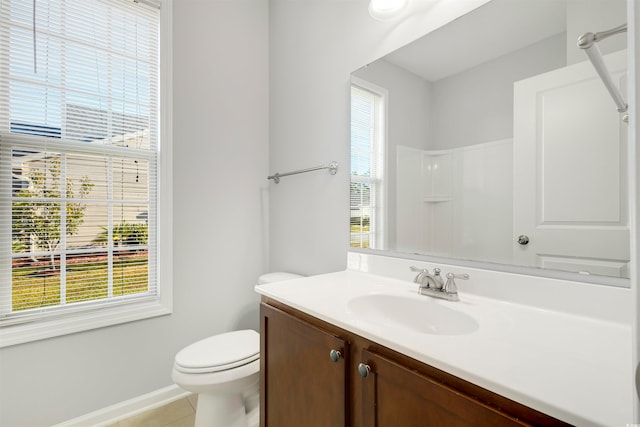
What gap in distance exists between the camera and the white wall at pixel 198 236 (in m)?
1.50

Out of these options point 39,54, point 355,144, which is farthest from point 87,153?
point 355,144

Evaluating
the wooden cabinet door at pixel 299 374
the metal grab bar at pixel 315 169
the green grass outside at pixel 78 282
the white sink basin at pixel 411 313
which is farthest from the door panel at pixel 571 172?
the green grass outside at pixel 78 282

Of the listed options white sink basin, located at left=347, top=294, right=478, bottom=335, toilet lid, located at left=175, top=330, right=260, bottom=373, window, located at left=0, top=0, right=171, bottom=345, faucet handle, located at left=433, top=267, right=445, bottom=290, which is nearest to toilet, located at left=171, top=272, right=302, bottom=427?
toilet lid, located at left=175, top=330, right=260, bottom=373

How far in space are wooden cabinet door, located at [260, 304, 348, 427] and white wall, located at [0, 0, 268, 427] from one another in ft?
3.04

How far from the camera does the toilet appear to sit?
1355 millimetres

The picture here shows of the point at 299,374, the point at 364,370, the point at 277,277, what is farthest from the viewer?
the point at 277,277

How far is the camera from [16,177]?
4.79ft

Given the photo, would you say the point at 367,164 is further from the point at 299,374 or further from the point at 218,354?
the point at 218,354

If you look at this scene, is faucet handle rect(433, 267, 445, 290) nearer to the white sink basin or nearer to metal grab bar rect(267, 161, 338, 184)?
the white sink basin

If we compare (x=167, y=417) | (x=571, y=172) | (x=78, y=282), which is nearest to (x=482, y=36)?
(x=571, y=172)

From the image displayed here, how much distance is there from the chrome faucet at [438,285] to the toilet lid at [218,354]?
90cm

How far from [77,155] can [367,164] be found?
5.20 ft

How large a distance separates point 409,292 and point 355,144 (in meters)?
0.81

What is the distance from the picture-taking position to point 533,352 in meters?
0.67
